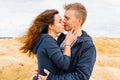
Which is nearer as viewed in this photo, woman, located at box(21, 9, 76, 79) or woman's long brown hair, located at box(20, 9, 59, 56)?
woman, located at box(21, 9, 76, 79)

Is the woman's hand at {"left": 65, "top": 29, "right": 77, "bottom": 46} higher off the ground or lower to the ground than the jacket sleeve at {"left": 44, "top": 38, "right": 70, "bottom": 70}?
higher

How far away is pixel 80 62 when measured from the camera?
8.07m

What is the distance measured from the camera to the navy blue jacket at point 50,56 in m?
7.96

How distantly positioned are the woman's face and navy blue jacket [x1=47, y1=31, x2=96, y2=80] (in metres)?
0.46

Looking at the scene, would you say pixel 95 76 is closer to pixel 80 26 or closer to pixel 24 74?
pixel 24 74

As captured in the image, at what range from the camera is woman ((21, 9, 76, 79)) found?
26.3 feet

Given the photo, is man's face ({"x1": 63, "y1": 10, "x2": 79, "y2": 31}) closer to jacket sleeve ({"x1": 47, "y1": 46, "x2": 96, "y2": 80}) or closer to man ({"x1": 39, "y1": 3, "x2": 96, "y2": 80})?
man ({"x1": 39, "y1": 3, "x2": 96, "y2": 80})

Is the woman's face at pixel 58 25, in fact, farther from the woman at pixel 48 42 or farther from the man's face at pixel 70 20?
the man's face at pixel 70 20

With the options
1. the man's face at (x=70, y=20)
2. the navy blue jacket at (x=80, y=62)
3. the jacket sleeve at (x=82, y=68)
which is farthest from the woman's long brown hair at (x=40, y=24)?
the jacket sleeve at (x=82, y=68)

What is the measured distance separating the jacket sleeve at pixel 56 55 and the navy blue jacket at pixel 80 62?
198 millimetres

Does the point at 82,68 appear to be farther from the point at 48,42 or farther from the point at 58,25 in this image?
the point at 58,25

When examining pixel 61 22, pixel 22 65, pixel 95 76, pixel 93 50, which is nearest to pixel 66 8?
pixel 61 22

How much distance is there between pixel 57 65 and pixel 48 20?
1045 mm

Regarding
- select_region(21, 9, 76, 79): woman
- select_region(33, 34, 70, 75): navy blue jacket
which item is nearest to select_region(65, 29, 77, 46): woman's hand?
select_region(21, 9, 76, 79): woman
